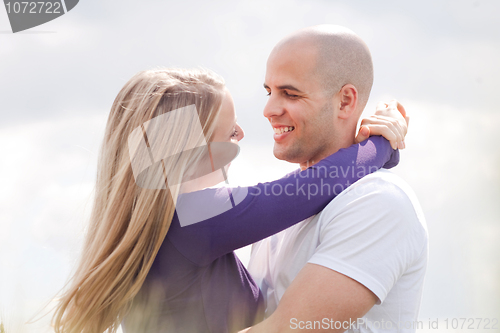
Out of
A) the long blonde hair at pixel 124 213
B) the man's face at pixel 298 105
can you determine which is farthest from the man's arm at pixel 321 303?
the man's face at pixel 298 105

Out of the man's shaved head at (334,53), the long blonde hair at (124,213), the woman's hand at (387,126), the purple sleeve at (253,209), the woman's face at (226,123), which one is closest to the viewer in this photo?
the purple sleeve at (253,209)

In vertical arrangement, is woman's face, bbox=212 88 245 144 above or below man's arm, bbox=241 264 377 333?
above

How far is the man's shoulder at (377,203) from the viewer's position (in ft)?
7.56

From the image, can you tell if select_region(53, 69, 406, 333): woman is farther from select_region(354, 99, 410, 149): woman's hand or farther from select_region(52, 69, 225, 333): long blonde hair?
select_region(354, 99, 410, 149): woman's hand

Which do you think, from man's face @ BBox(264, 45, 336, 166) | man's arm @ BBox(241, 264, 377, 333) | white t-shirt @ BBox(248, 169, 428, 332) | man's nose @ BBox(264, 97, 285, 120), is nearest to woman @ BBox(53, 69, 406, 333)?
white t-shirt @ BBox(248, 169, 428, 332)

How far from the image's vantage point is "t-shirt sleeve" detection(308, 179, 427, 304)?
218 cm

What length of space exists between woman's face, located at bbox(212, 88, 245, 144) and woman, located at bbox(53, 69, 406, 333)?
0.6 inches

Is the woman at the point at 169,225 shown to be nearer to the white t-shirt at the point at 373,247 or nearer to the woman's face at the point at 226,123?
the woman's face at the point at 226,123

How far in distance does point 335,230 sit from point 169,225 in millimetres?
977

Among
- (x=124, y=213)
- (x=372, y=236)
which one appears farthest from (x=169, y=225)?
(x=372, y=236)

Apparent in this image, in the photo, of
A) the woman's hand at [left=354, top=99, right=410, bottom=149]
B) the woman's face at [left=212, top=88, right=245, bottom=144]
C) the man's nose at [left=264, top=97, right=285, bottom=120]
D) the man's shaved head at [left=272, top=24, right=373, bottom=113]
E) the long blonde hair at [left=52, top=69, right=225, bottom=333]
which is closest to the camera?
the long blonde hair at [left=52, top=69, right=225, bottom=333]

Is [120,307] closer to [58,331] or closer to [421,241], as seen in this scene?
[58,331]

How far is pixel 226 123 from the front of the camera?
2672 mm

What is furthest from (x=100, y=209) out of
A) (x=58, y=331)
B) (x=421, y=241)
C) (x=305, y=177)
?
(x=421, y=241)
